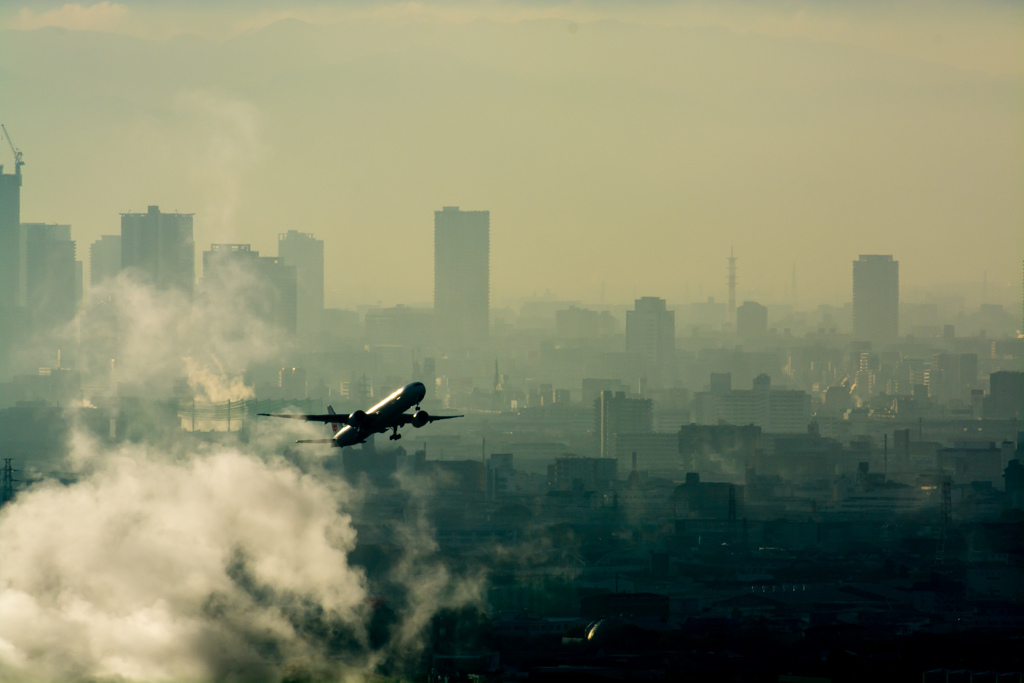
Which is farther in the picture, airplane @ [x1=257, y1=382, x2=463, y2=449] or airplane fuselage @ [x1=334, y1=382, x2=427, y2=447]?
airplane fuselage @ [x1=334, y1=382, x2=427, y2=447]

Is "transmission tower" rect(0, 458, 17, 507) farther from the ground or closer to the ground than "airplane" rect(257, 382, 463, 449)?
closer to the ground

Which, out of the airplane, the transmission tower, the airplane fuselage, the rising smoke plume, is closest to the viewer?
the airplane

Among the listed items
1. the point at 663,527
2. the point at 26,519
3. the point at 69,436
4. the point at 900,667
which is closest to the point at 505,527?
the point at 663,527

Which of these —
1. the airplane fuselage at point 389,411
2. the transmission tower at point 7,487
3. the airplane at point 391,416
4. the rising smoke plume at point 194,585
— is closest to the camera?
the airplane at point 391,416

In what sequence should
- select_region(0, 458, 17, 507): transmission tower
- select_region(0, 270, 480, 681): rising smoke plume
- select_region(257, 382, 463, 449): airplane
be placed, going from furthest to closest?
select_region(0, 458, 17, 507): transmission tower → select_region(0, 270, 480, 681): rising smoke plume → select_region(257, 382, 463, 449): airplane

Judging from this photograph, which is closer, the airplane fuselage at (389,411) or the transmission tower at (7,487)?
the airplane fuselage at (389,411)

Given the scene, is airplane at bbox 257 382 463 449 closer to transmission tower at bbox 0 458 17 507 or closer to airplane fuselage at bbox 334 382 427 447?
airplane fuselage at bbox 334 382 427 447

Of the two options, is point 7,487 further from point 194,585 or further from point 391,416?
point 391,416

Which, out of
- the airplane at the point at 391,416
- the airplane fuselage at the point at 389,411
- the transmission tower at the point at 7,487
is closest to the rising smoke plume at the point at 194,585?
the transmission tower at the point at 7,487

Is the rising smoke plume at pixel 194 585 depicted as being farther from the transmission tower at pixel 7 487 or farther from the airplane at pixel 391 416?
the airplane at pixel 391 416

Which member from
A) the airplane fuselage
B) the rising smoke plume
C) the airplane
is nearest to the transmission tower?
the rising smoke plume

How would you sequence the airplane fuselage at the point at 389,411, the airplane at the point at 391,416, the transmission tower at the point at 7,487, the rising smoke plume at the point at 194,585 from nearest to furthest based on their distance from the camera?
the airplane at the point at 391,416 < the airplane fuselage at the point at 389,411 < the rising smoke plume at the point at 194,585 < the transmission tower at the point at 7,487
